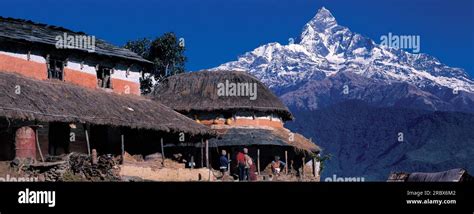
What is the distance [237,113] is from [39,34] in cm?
1723

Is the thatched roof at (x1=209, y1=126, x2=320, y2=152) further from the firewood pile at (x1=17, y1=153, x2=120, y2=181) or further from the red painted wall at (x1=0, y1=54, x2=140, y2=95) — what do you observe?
the firewood pile at (x1=17, y1=153, x2=120, y2=181)

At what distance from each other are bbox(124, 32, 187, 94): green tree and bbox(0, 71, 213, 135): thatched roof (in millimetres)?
27732

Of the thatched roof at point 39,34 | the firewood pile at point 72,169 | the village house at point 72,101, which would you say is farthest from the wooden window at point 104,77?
the firewood pile at point 72,169

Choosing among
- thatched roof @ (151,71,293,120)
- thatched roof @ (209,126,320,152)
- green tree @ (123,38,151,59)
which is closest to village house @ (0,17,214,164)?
thatched roof @ (209,126,320,152)

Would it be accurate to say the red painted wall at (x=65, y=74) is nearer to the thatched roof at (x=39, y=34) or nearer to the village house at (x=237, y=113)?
the thatched roof at (x=39, y=34)

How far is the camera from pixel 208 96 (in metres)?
53.1

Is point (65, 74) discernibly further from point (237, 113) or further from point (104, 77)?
point (237, 113)

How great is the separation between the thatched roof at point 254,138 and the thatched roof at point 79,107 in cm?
812

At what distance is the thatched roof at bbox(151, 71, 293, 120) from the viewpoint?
52.1m
